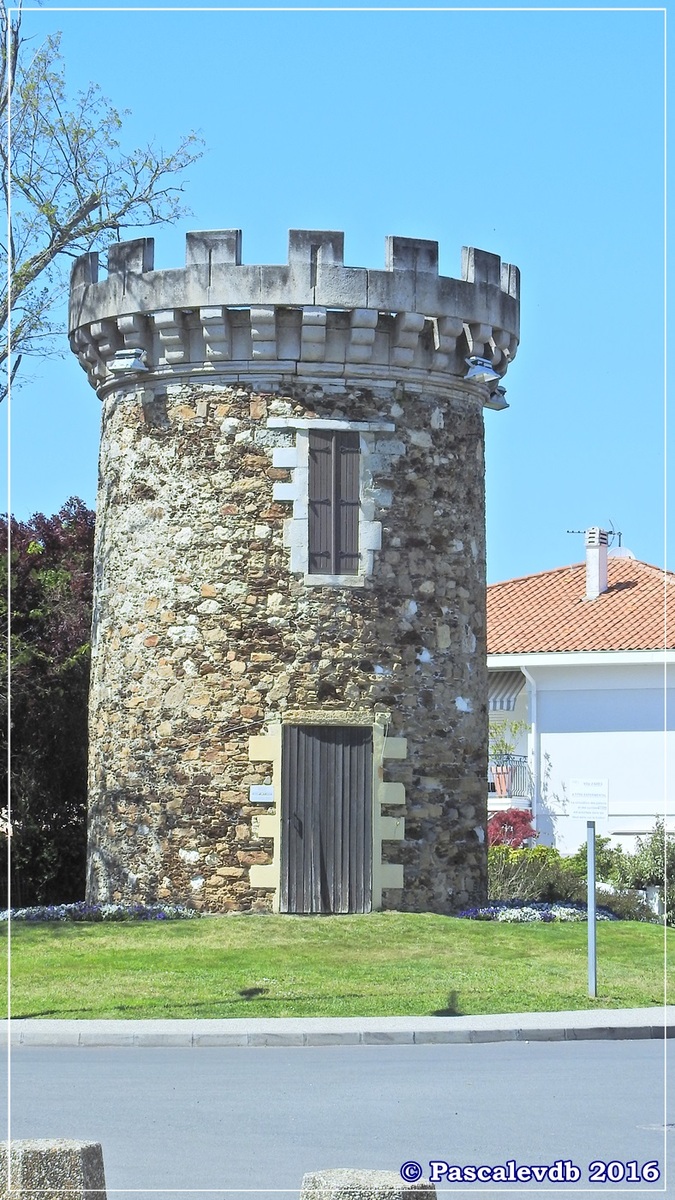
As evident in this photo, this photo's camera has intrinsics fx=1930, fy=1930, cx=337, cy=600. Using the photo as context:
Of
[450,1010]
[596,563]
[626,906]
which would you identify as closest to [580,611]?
[596,563]

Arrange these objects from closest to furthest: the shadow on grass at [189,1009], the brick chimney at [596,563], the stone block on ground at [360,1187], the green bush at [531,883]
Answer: the stone block on ground at [360,1187] → the shadow on grass at [189,1009] → the green bush at [531,883] → the brick chimney at [596,563]

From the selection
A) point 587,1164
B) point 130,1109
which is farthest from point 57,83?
point 587,1164

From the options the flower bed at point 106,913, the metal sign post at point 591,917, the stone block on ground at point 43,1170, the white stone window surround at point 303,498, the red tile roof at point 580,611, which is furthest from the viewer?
the red tile roof at point 580,611

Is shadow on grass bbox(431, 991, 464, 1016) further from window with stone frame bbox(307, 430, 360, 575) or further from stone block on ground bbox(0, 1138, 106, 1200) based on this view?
stone block on ground bbox(0, 1138, 106, 1200)

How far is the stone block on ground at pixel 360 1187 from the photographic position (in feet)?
20.3

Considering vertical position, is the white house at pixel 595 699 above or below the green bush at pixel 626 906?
above

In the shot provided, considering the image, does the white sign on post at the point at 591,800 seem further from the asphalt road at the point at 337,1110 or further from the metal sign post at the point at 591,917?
the asphalt road at the point at 337,1110

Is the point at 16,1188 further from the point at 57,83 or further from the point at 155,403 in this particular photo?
the point at 57,83

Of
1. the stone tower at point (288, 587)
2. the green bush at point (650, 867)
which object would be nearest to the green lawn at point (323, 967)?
the stone tower at point (288, 587)

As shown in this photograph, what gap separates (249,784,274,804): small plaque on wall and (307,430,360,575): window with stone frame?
2.53 meters

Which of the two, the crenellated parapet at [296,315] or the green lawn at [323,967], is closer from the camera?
the green lawn at [323,967]

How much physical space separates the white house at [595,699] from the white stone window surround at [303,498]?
22.0 meters

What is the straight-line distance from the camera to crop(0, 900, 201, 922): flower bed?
21.9 metres

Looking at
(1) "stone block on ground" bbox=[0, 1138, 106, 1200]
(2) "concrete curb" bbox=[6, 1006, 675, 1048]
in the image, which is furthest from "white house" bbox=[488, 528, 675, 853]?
(1) "stone block on ground" bbox=[0, 1138, 106, 1200]
